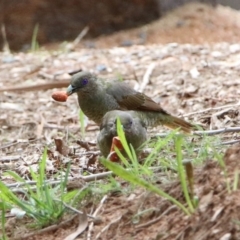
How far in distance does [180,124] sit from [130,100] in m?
0.51

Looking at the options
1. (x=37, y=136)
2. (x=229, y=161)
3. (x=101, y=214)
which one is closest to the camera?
(x=229, y=161)

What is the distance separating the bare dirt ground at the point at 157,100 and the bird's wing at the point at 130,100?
200 millimetres

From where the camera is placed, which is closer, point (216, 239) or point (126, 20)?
point (216, 239)

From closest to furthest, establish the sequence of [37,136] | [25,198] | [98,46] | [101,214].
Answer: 1. [101,214]
2. [25,198]
3. [37,136]
4. [98,46]

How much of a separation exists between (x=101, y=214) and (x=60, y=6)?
7.82 m

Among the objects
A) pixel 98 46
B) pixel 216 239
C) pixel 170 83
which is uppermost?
pixel 216 239

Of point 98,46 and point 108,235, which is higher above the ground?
point 108,235

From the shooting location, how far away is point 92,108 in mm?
5297

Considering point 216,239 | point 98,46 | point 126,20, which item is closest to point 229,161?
A: point 216,239

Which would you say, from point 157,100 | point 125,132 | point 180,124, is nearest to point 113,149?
point 125,132

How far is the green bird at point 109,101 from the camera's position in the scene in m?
5.28

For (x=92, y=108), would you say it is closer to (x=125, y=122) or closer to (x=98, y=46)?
(x=125, y=122)

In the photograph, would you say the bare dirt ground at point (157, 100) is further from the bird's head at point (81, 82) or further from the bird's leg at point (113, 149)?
the bird's head at point (81, 82)

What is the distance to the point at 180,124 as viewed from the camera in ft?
16.7
